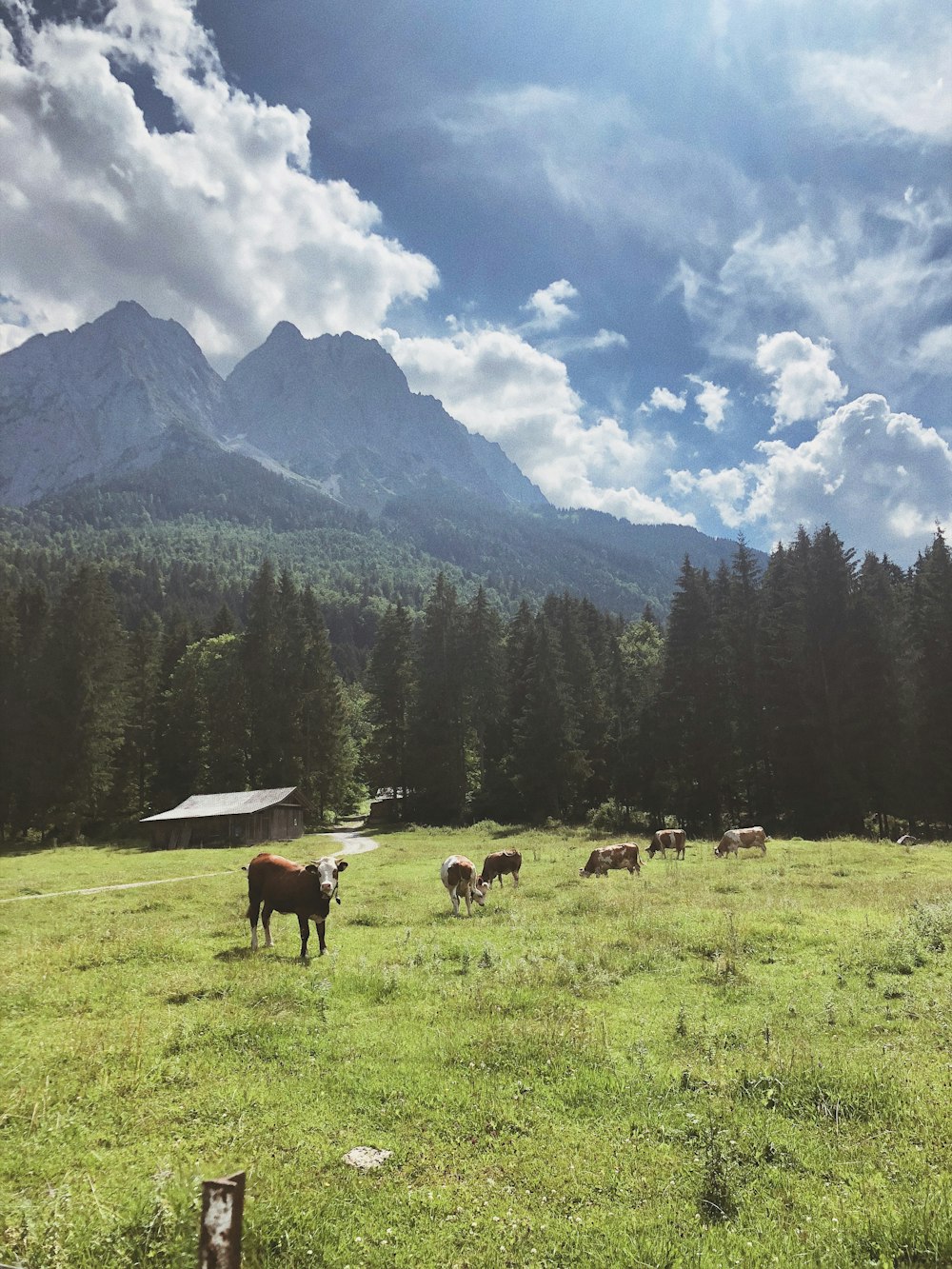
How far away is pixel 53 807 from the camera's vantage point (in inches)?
1903

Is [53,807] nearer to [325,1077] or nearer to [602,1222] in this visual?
[325,1077]

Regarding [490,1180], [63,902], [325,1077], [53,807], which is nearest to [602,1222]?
[490,1180]

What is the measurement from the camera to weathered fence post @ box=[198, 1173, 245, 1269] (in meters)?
2.96

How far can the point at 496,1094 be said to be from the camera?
722cm

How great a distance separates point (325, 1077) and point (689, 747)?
43.3 metres

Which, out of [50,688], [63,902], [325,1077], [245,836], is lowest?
[245,836]

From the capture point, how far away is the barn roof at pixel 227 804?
1880 inches

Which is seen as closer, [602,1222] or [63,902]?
[602,1222]

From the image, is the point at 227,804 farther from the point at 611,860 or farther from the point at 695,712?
the point at 695,712

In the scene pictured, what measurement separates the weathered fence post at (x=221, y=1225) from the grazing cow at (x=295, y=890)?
10.4 metres

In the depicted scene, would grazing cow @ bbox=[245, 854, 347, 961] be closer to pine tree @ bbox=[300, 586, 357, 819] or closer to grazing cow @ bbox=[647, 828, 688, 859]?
grazing cow @ bbox=[647, 828, 688, 859]

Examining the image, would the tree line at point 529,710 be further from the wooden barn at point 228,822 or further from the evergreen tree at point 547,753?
the wooden barn at point 228,822

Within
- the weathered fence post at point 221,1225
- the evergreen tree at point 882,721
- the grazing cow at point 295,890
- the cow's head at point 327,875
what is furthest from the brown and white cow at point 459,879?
the evergreen tree at point 882,721

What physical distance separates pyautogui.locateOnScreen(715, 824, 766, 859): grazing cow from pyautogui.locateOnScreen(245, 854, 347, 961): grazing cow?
22552 millimetres
